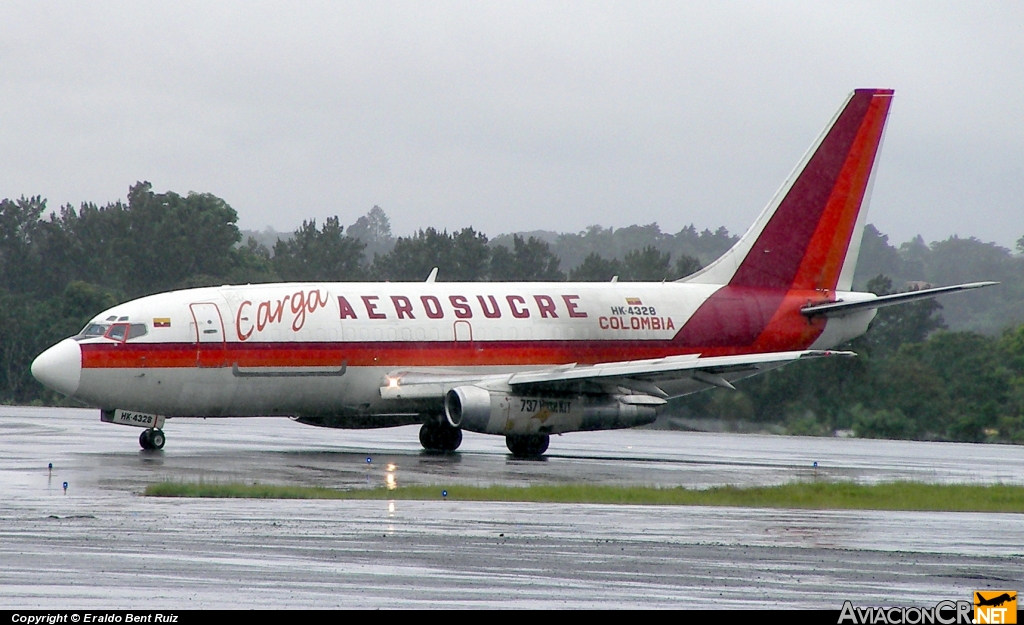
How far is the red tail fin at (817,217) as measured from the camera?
41.0 metres

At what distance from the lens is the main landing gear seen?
32.9 metres

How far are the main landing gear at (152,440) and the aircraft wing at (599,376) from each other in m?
5.11

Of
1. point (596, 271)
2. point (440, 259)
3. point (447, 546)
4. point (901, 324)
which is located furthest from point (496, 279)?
point (447, 546)

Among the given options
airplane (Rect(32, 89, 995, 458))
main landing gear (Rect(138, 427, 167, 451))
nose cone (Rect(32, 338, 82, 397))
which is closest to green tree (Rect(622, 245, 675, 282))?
airplane (Rect(32, 89, 995, 458))

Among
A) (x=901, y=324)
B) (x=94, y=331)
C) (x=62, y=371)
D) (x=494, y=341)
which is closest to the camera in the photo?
(x=62, y=371)

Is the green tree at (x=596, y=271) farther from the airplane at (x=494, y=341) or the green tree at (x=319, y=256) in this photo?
the airplane at (x=494, y=341)

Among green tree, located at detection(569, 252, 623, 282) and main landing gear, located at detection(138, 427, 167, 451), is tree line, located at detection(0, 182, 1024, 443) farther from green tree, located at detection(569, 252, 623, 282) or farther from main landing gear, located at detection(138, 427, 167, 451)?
main landing gear, located at detection(138, 427, 167, 451)

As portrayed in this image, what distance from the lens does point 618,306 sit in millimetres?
38500

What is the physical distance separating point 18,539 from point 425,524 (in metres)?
4.90

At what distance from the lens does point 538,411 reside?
113ft

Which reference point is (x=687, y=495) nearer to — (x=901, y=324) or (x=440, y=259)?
(x=901, y=324)

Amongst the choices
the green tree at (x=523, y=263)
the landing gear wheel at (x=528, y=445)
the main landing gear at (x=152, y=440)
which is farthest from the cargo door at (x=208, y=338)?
the green tree at (x=523, y=263)

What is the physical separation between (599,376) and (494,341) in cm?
354

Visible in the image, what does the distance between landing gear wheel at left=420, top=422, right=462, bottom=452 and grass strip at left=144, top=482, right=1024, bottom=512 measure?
10577mm
